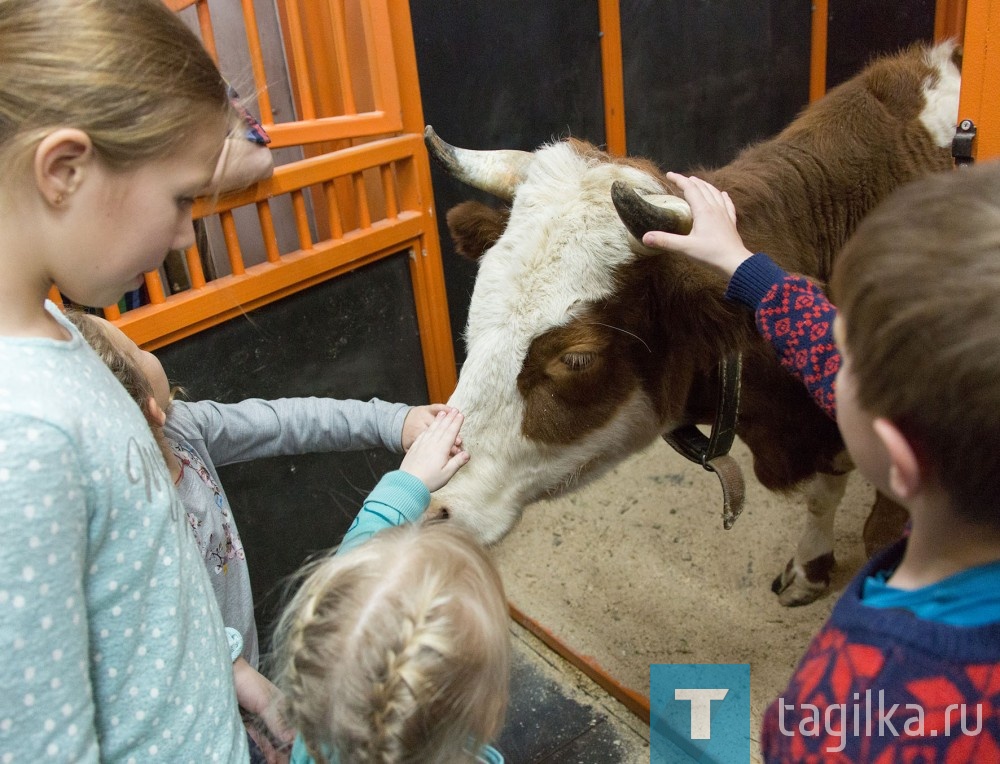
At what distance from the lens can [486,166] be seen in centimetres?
212

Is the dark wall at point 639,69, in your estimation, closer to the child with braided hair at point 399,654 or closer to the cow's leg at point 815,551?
the cow's leg at point 815,551

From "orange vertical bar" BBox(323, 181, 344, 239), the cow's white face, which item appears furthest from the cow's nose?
"orange vertical bar" BBox(323, 181, 344, 239)

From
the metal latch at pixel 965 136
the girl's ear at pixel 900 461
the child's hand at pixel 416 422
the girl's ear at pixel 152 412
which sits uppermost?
the metal latch at pixel 965 136

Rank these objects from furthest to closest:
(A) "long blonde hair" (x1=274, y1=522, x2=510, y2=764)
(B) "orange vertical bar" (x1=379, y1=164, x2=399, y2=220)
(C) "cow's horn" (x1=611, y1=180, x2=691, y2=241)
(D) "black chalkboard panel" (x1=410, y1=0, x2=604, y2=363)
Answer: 1. (D) "black chalkboard panel" (x1=410, y1=0, x2=604, y2=363)
2. (B) "orange vertical bar" (x1=379, y1=164, x2=399, y2=220)
3. (C) "cow's horn" (x1=611, y1=180, x2=691, y2=241)
4. (A) "long blonde hair" (x1=274, y1=522, x2=510, y2=764)

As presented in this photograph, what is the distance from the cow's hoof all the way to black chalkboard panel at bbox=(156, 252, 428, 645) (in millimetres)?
1358

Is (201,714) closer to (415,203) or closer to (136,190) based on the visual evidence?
(136,190)

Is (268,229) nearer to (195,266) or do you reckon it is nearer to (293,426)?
(195,266)

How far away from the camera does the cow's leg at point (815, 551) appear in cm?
261

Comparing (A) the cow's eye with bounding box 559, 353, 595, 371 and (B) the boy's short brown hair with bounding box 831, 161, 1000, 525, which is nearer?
(B) the boy's short brown hair with bounding box 831, 161, 1000, 525

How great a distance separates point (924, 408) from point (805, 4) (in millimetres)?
4185

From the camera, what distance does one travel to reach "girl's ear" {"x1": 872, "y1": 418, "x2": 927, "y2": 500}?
731 millimetres

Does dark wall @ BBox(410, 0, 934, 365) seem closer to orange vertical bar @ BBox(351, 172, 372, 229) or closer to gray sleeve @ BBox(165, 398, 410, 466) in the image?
orange vertical bar @ BBox(351, 172, 372, 229)

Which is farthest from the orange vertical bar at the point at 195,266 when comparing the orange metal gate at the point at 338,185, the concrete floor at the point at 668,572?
the concrete floor at the point at 668,572

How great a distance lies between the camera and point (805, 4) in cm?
420
